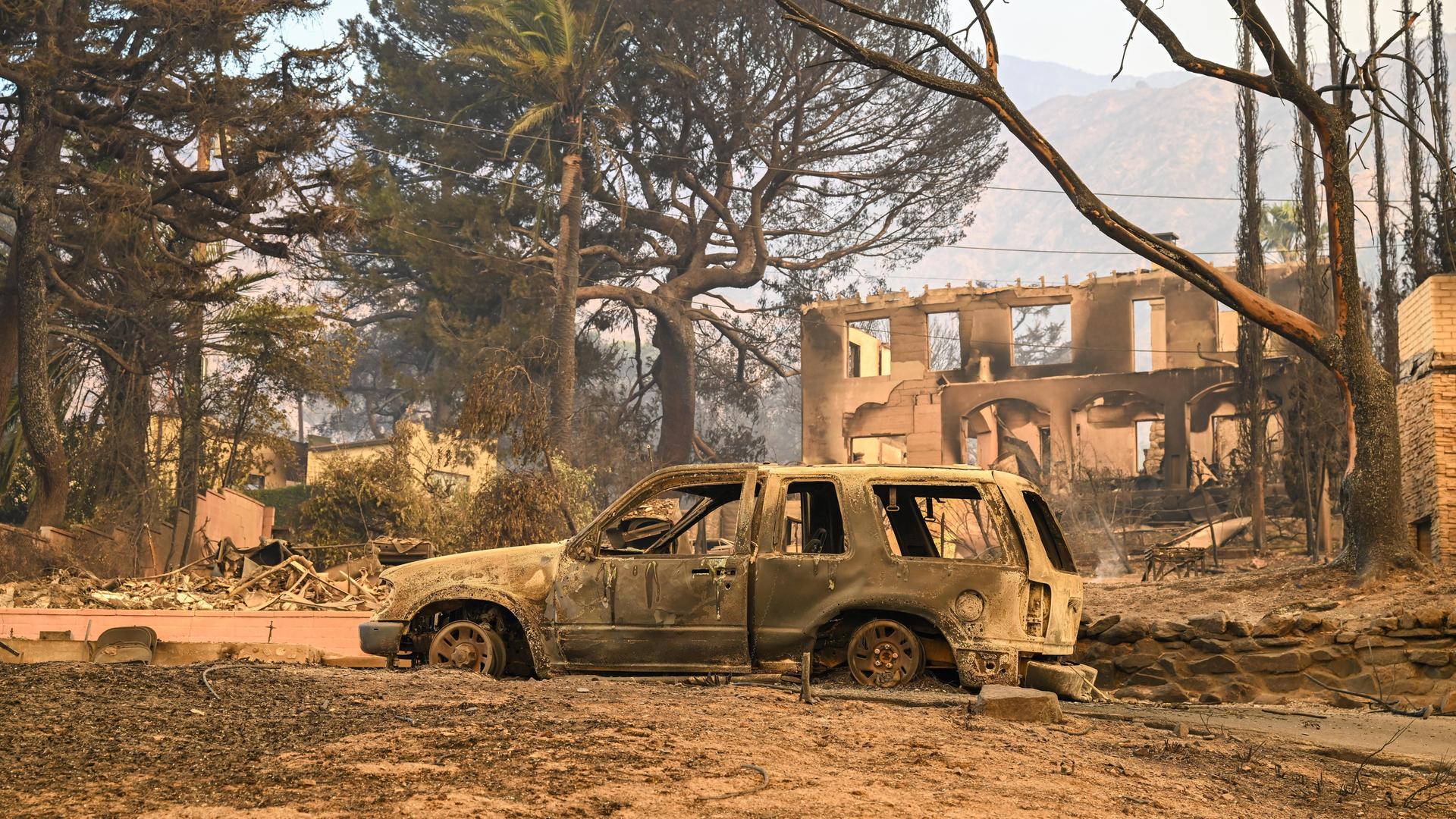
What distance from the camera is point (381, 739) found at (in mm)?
6320

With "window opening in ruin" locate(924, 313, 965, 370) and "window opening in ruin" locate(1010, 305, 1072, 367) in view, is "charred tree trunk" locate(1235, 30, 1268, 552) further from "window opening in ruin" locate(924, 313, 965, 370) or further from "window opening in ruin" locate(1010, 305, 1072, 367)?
"window opening in ruin" locate(1010, 305, 1072, 367)

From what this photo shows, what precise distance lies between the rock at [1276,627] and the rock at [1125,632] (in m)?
1.01

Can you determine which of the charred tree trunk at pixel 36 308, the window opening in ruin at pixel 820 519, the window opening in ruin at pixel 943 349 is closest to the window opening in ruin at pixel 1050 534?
the window opening in ruin at pixel 820 519

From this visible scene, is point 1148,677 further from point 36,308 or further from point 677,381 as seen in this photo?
point 677,381

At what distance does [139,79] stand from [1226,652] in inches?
1058

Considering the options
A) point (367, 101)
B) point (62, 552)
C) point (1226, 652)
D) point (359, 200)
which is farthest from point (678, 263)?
point (1226, 652)

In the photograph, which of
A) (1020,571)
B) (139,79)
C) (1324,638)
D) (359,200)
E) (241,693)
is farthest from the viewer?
(359,200)

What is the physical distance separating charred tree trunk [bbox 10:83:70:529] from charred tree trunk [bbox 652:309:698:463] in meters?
25.7

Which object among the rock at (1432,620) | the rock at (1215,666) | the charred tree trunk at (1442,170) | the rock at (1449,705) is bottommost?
the rock at (1449,705)

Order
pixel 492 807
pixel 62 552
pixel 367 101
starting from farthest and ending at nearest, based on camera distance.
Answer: pixel 367 101 < pixel 62 552 < pixel 492 807

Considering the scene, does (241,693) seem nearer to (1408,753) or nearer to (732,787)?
(732,787)

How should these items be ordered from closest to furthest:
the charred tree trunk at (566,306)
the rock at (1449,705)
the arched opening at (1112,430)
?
the rock at (1449,705) < the charred tree trunk at (566,306) < the arched opening at (1112,430)

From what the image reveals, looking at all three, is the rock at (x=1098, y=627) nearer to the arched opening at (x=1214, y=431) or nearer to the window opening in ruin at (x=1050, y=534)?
the window opening in ruin at (x=1050, y=534)

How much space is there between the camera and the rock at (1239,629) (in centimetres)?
1316
